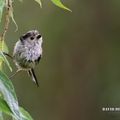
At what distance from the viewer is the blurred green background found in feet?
19.1

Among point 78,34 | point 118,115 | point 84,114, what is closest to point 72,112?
point 84,114

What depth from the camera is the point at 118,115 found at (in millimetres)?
4555

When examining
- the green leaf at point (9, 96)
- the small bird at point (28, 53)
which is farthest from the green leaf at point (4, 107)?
the small bird at point (28, 53)

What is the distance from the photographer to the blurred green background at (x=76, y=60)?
229 inches

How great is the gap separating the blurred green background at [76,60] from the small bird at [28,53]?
3.98 metres

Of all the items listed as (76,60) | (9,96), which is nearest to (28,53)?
(9,96)

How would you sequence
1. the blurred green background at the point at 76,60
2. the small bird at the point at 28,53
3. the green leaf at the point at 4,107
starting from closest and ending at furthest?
the green leaf at the point at 4,107 → the small bird at the point at 28,53 → the blurred green background at the point at 76,60

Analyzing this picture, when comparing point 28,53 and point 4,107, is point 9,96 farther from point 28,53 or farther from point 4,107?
point 28,53

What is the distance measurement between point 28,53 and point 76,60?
183 inches

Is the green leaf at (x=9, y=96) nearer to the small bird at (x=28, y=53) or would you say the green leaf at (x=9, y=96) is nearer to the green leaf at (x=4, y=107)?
the green leaf at (x=4, y=107)

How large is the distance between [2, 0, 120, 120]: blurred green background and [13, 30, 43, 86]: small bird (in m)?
3.98

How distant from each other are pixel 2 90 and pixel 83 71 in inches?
194

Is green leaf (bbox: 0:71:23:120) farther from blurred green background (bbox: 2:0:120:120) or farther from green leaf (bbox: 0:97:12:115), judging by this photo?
blurred green background (bbox: 2:0:120:120)

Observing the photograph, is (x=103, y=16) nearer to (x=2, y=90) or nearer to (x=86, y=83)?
(x=86, y=83)
